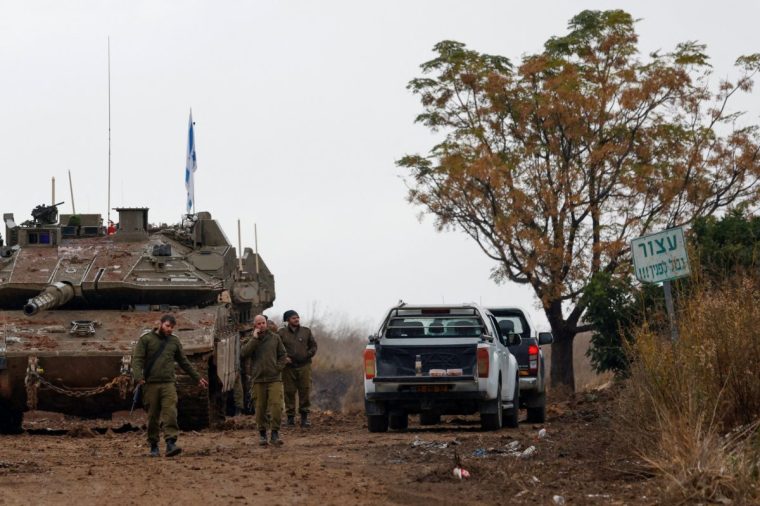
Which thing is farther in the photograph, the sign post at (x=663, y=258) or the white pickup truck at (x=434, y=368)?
the white pickup truck at (x=434, y=368)

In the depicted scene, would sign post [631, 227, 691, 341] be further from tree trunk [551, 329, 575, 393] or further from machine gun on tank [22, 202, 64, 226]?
tree trunk [551, 329, 575, 393]

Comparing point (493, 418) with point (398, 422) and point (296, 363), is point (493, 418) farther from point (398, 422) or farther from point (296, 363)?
point (296, 363)

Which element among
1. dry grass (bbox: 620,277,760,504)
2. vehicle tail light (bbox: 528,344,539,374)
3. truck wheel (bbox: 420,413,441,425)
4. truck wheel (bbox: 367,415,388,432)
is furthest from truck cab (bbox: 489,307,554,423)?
dry grass (bbox: 620,277,760,504)

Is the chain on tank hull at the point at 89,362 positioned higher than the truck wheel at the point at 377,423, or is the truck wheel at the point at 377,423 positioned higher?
the chain on tank hull at the point at 89,362

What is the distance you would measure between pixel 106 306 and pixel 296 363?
2.96 metres

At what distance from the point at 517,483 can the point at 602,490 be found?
731 mm

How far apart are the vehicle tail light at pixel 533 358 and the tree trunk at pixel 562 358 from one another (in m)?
12.1

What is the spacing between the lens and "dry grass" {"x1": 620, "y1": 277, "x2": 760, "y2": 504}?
459 inches

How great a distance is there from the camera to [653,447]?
12930 millimetres

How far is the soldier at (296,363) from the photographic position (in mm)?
21781

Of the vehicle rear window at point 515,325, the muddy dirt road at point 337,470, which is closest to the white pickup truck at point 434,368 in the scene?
the muddy dirt road at point 337,470

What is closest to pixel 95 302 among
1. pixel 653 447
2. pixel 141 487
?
pixel 141 487

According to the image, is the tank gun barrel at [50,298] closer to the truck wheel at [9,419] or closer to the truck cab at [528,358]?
the truck wheel at [9,419]

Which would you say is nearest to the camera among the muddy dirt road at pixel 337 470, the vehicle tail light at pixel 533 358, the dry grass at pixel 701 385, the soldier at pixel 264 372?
the dry grass at pixel 701 385
